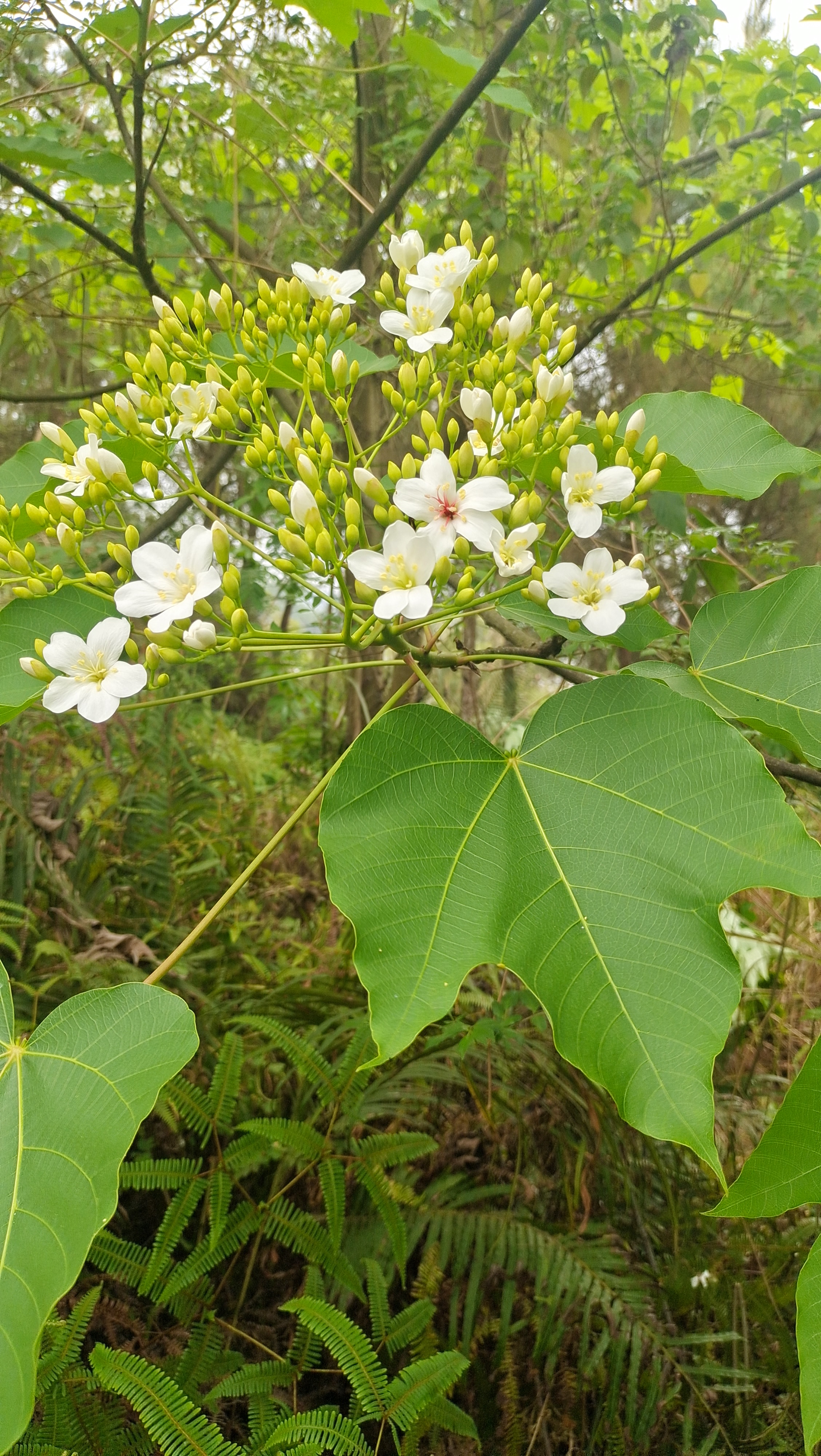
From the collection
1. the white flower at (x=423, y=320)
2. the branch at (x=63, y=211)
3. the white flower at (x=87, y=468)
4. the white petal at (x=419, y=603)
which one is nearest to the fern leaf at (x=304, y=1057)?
the white flower at (x=87, y=468)

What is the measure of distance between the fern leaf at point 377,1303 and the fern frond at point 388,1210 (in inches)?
2.6

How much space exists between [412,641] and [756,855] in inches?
39.4

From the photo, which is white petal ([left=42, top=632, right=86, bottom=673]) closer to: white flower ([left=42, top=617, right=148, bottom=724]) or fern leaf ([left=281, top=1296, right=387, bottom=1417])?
white flower ([left=42, top=617, right=148, bottom=724])

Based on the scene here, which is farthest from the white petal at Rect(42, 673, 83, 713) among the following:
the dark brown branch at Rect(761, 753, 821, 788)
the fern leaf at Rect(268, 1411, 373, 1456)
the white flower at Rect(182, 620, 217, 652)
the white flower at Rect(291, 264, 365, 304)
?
the fern leaf at Rect(268, 1411, 373, 1456)

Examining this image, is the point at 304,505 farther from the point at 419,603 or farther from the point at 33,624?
the point at 33,624

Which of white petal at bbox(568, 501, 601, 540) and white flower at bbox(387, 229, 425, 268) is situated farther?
white flower at bbox(387, 229, 425, 268)

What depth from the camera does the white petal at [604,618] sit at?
3.35 ft

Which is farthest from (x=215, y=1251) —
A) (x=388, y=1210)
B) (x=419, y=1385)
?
(x=419, y=1385)

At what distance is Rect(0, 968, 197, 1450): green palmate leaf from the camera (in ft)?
2.73

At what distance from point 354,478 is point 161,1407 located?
61.8 inches

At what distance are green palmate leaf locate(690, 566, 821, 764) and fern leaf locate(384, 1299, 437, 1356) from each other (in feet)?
4.78

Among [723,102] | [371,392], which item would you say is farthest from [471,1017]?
[723,102]

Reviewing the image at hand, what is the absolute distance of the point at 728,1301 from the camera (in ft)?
6.82

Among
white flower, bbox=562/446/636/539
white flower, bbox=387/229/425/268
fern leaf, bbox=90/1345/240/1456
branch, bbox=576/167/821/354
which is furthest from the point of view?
branch, bbox=576/167/821/354
